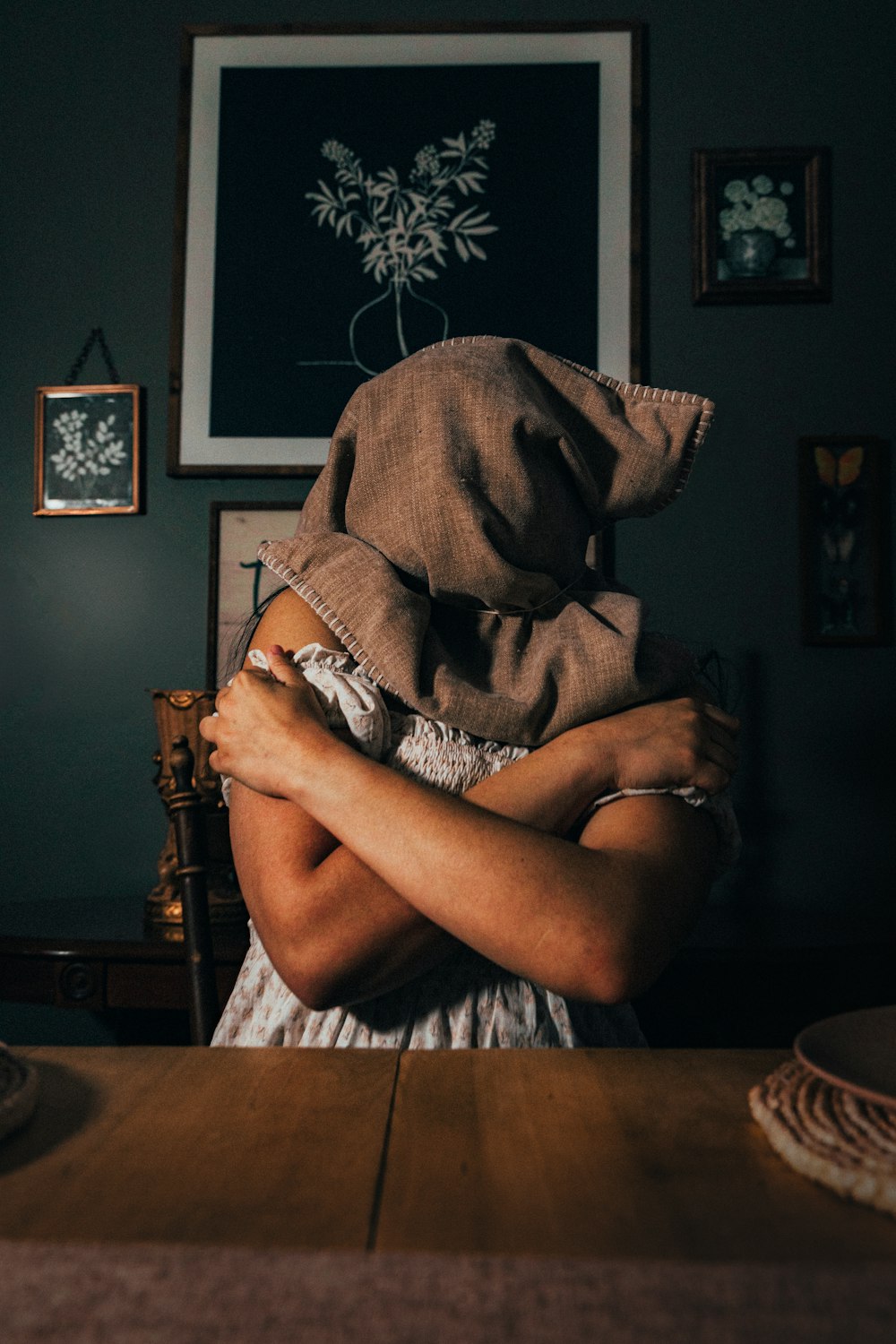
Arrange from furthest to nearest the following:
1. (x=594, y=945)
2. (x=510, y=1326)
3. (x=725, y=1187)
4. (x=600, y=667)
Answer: (x=600, y=667) < (x=594, y=945) < (x=725, y=1187) < (x=510, y=1326)

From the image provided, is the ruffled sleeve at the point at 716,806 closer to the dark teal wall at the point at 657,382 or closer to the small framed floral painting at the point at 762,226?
the dark teal wall at the point at 657,382

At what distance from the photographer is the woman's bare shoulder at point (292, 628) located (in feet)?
3.56

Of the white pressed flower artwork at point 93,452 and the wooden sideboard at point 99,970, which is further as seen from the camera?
the white pressed flower artwork at point 93,452

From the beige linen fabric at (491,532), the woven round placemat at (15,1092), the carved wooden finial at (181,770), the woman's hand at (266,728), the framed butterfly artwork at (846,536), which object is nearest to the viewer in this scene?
the woven round placemat at (15,1092)

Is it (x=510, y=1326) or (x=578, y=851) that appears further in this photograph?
(x=578, y=851)

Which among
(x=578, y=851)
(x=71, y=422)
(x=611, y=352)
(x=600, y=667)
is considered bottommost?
(x=578, y=851)

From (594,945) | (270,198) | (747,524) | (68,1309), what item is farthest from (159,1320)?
(270,198)

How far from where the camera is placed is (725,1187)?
473mm

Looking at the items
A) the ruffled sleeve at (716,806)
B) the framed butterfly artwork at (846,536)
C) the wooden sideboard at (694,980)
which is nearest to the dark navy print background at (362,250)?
the framed butterfly artwork at (846,536)

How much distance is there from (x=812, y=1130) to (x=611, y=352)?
1975 millimetres

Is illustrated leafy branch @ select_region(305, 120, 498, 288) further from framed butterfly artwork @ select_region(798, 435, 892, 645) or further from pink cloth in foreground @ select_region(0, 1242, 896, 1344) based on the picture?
pink cloth in foreground @ select_region(0, 1242, 896, 1344)

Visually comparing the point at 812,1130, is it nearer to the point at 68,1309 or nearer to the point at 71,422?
the point at 68,1309

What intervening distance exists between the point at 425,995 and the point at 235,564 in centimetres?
145

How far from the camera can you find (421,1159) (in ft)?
1.64
